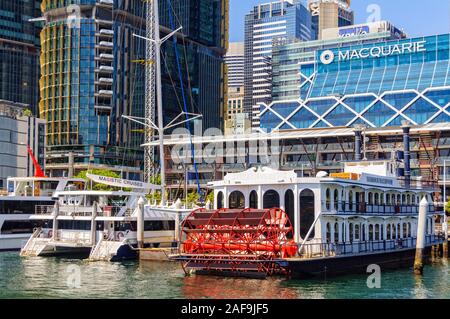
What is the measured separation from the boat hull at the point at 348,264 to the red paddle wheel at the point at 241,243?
3.17 ft

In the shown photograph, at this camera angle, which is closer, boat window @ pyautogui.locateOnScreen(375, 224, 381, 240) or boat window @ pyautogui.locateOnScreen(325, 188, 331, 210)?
boat window @ pyautogui.locateOnScreen(325, 188, 331, 210)

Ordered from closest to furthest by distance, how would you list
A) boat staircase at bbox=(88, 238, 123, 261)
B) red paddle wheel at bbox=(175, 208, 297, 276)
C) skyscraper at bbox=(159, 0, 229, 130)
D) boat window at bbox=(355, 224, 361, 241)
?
red paddle wheel at bbox=(175, 208, 297, 276) → boat window at bbox=(355, 224, 361, 241) → boat staircase at bbox=(88, 238, 123, 261) → skyscraper at bbox=(159, 0, 229, 130)

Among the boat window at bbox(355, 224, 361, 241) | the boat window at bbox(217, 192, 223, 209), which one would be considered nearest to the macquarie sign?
the boat window at bbox(355, 224, 361, 241)

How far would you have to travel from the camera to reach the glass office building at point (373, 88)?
116 m

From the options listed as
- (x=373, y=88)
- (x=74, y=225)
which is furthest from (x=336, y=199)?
(x=373, y=88)

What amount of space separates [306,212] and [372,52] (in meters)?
101

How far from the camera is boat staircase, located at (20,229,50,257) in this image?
61.2 meters

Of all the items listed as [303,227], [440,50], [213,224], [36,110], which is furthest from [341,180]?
[36,110]

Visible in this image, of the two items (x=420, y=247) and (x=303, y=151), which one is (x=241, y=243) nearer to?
(x=420, y=247)

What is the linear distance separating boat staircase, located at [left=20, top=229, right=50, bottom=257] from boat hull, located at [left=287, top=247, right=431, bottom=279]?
2650cm

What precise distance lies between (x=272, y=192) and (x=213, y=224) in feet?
13.1

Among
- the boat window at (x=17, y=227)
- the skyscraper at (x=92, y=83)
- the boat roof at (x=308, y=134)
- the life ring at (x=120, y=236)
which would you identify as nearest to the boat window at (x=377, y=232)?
the life ring at (x=120, y=236)

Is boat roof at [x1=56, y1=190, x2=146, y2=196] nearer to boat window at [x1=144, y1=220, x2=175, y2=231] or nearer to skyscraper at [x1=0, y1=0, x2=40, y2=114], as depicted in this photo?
boat window at [x1=144, y1=220, x2=175, y2=231]
